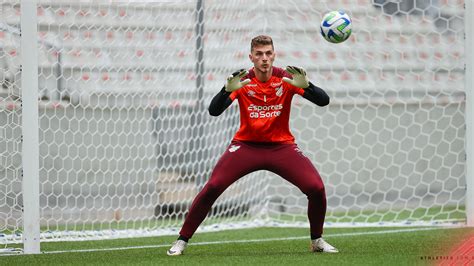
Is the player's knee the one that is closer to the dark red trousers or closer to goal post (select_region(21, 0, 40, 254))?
the dark red trousers

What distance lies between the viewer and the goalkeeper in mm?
6504

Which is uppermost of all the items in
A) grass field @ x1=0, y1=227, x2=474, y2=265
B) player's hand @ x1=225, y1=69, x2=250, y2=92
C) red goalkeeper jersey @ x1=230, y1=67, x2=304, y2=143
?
→ player's hand @ x1=225, y1=69, x2=250, y2=92

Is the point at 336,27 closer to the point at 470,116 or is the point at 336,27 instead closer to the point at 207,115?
the point at 470,116

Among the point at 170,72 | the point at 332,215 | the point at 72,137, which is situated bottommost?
the point at 332,215

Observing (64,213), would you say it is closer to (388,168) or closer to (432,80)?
(388,168)

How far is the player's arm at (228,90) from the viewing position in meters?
6.34

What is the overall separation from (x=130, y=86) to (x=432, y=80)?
3647 millimetres

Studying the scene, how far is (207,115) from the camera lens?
377 inches

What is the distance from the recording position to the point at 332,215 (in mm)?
10008

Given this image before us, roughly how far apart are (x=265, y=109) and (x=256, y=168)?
415 mm

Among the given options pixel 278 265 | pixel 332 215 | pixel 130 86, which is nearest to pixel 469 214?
pixel 332 215

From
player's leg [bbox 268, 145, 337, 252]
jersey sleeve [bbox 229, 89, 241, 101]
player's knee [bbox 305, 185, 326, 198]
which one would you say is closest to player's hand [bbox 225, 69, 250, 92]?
jersey sleeve [bbox 229, 89, 241, 101]

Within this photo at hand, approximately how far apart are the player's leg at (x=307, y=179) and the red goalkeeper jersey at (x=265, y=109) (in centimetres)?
13

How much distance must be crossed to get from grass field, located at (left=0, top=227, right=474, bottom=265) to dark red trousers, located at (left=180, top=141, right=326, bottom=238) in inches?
10.3
